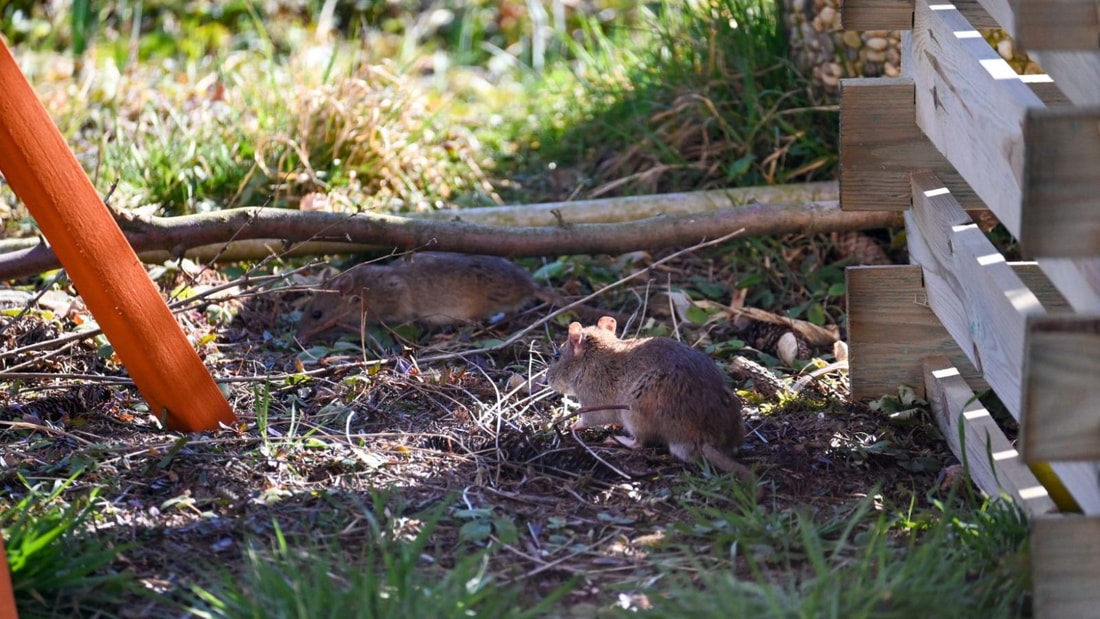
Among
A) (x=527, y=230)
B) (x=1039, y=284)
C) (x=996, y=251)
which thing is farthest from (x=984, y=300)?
(x=527, y=230)

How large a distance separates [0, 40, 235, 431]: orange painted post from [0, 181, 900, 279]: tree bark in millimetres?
710

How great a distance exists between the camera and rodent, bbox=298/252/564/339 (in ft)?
18.9

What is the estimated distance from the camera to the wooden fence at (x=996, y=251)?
267cm

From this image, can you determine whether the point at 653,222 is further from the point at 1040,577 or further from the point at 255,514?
the point at 1040,577

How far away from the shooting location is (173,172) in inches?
247

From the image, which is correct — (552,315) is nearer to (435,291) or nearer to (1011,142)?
(435,291)

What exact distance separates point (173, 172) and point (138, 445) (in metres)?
2.58

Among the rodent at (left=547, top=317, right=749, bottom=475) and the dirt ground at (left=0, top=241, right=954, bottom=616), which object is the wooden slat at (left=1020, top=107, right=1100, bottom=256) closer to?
the dirt ground at (left=0, top=241, right=954, bottom=616)

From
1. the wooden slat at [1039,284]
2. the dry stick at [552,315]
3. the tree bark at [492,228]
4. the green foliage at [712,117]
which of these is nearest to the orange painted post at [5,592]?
the tree bark at [492,228]

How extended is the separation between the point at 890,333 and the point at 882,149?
72 cm

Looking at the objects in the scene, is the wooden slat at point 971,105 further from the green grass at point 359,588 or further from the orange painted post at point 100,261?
the orange painted post at point 100,261

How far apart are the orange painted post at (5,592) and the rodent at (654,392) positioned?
6.55ft

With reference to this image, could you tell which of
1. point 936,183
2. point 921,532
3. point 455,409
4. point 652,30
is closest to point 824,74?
point 652,30

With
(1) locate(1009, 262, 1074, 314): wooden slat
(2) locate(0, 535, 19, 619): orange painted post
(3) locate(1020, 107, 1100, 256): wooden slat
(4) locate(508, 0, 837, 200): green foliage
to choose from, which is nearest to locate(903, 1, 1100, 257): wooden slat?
(3) locate(1020, 107, 1100, 256): wooden slat
